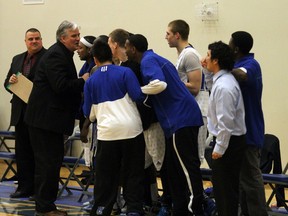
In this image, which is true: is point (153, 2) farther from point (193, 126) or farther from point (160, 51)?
point (193, 126)

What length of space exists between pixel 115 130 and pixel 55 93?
822mm

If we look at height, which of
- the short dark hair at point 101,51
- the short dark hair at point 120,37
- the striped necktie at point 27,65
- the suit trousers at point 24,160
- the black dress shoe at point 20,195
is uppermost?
the short dark hair at point 120,37

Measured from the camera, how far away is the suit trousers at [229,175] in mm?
4285

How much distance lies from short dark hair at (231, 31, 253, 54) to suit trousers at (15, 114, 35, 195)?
2.75m

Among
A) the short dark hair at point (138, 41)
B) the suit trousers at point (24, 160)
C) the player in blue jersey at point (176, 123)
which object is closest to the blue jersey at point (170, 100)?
the player in blue jersey at point (176, 123)

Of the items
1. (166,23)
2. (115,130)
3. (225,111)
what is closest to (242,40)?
(225,111)

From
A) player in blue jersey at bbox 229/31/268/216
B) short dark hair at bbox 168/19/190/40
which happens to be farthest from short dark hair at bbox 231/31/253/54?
short dark hair at bbox 168/19/190/40

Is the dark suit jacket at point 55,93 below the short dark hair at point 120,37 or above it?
below

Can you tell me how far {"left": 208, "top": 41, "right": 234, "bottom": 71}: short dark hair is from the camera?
4.38 m

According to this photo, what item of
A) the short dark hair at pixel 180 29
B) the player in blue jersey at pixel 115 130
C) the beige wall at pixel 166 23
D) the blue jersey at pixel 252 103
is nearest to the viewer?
the blue jersey at pixel 252 103

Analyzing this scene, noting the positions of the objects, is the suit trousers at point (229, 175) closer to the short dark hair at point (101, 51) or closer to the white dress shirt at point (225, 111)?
the white dress shirt at point (225, 111)

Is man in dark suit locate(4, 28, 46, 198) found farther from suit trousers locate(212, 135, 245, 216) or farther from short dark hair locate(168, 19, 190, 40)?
suit trousers locate(212, 135, 245, 216)

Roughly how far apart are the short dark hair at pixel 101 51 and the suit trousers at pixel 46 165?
35.2 inches

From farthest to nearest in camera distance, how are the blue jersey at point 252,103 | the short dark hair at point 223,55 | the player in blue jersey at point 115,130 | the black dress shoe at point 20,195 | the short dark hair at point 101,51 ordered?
the black dress shoe at point 20,195 < the short dark hair at point 101,51 < the player in blue jersey at point 115,130 < the blue jersey at point 252,103 < the short dark hair at point 223,55
